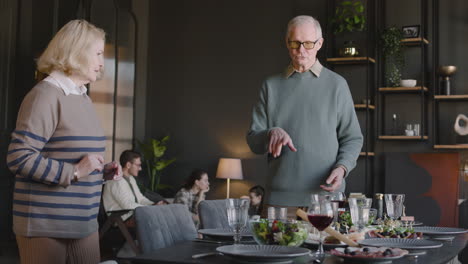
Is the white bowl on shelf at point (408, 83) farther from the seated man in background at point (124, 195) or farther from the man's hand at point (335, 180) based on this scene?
the man's hand at point (335, 180)

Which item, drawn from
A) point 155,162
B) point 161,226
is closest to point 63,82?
point 161,226

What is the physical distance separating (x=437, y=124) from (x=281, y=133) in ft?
17.6

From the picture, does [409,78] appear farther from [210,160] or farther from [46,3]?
[46,3]

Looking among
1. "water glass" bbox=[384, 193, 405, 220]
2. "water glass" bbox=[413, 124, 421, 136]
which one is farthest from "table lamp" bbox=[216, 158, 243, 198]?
"water glass" bbox=[384, 193, 405, 220]

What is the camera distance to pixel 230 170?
813 cm

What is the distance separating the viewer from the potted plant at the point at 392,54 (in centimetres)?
745

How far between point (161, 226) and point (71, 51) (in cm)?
69

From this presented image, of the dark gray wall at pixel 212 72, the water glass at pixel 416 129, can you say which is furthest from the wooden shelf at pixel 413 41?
the water glass at pixel 416 129

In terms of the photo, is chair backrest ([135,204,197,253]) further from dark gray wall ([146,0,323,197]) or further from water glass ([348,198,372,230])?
dark gray wall ([146,0,323,197])

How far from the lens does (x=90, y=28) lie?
91.4 inches

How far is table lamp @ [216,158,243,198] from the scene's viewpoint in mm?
8117

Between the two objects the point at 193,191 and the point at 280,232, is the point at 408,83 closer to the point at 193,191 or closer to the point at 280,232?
the point at 193,191

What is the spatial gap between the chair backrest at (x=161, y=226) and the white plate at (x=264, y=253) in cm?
51

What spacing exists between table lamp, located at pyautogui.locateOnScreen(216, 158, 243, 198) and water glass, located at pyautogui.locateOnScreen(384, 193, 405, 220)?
5578 mm
